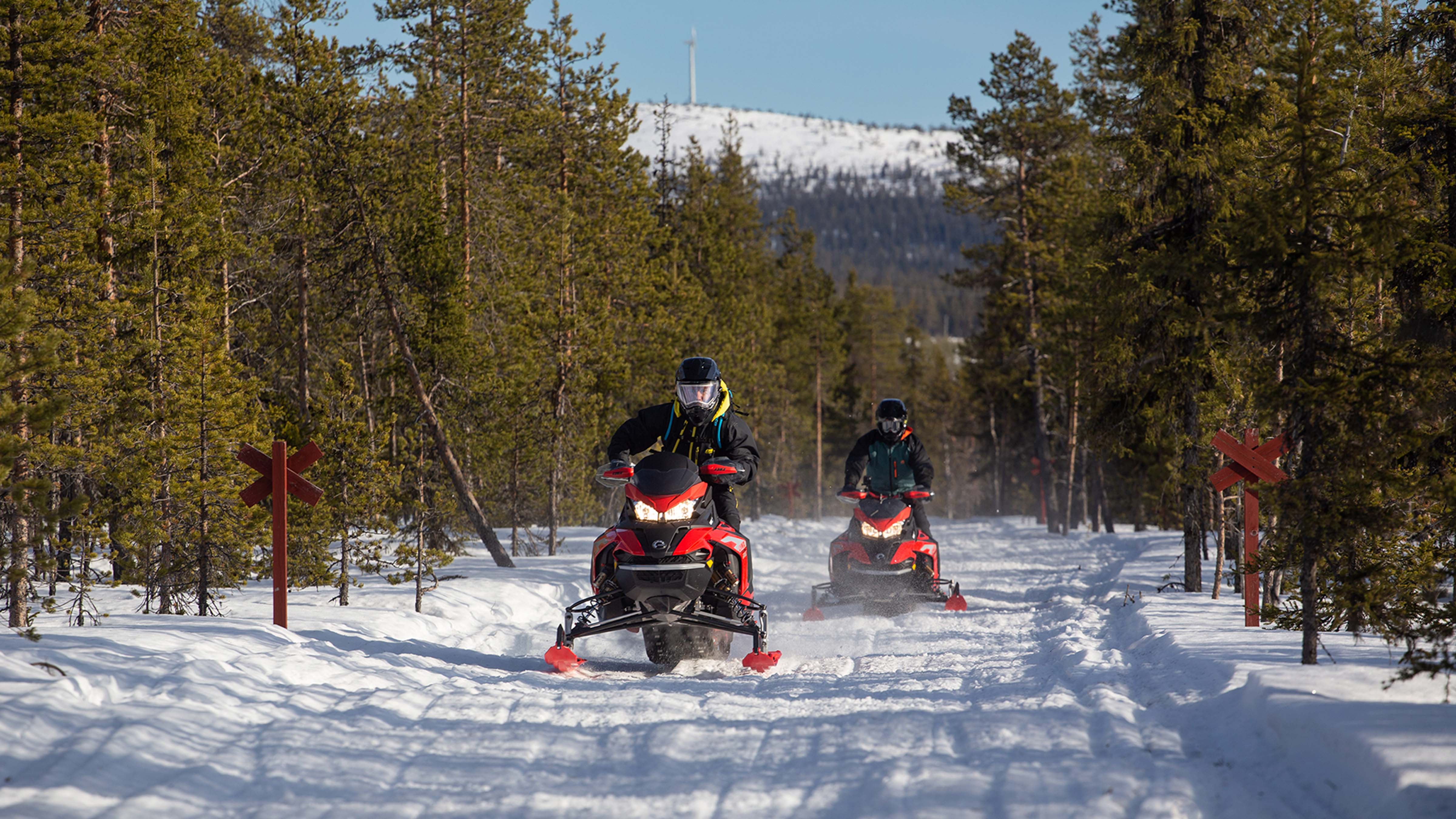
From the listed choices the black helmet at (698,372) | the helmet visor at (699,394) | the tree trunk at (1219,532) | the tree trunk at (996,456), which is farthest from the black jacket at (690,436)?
the tree trunk at (996,456)

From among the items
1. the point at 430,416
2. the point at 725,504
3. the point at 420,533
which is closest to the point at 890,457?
the point at 725,504

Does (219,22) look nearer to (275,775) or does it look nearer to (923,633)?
(923,633)

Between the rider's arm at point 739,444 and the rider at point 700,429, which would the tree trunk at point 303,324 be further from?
the rider's arm at point 739,444

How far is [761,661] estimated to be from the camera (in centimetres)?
827

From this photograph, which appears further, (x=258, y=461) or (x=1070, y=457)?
(x=1070, y=457)

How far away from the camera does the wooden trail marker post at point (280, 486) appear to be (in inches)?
337

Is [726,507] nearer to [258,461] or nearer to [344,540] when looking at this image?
[258,461]

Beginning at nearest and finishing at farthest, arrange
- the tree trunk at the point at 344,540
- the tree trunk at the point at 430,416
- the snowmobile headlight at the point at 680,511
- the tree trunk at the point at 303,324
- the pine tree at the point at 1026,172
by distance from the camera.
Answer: the snowmobile headlight at the point at 680,511
the tree trunk at the point at 344,540
the tree trunk at the point at 430,416
the tree trunk at the point at 303,324
the pine tree at the point at 1026,172

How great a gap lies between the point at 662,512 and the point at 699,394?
1.55 meters

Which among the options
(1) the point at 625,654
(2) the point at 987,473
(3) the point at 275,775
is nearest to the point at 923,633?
(1) the point at 625,654

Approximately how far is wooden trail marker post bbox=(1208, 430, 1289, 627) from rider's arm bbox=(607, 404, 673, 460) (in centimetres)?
479

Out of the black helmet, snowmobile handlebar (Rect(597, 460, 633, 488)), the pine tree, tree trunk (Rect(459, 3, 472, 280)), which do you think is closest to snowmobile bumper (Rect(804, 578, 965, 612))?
the black helmet

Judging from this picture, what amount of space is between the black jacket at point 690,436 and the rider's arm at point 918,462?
14.6 ft

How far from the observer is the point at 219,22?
20891mm
